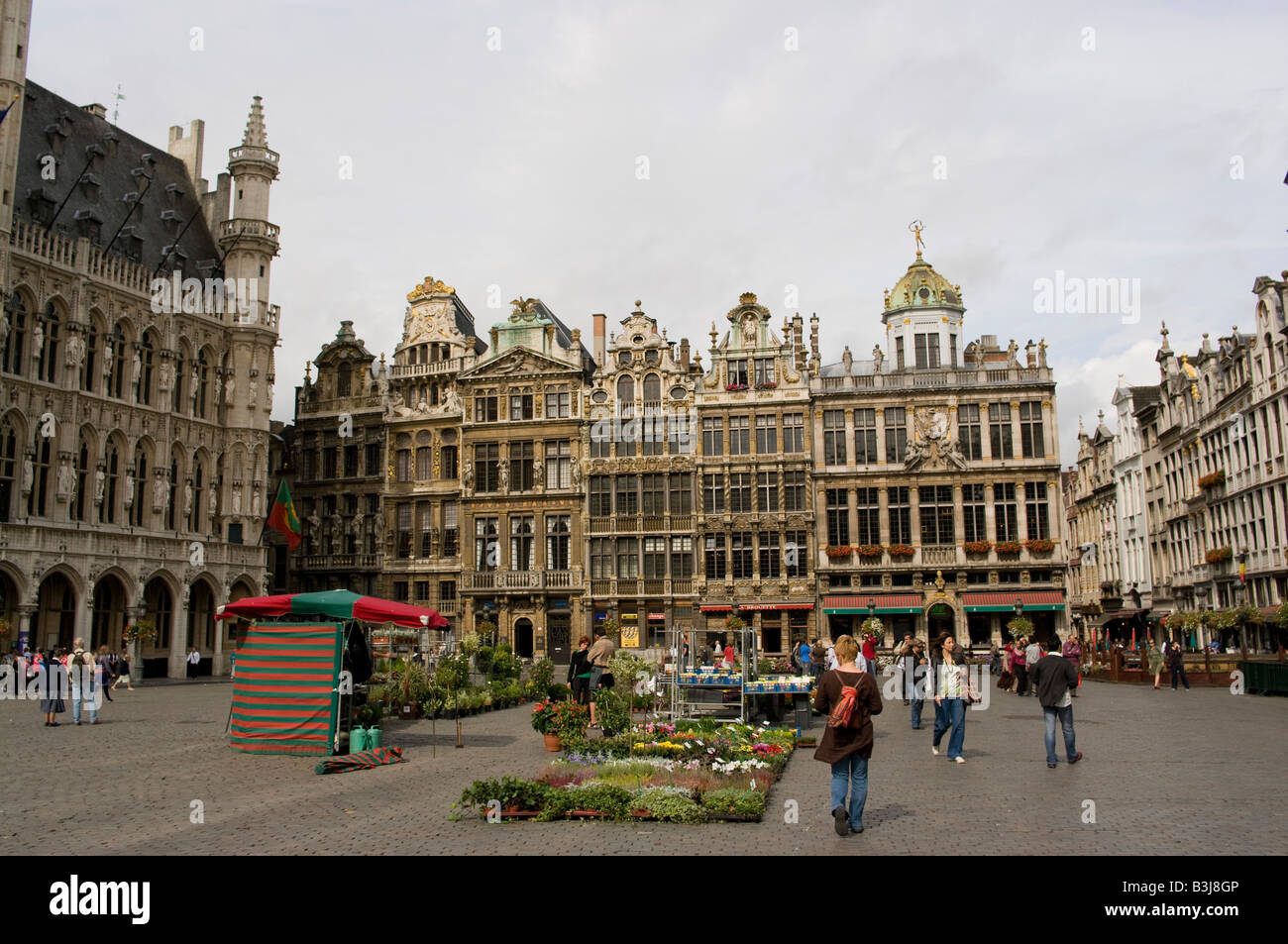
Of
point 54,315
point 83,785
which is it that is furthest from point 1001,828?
point 54,315

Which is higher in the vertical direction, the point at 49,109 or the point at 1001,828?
the point at 49,109

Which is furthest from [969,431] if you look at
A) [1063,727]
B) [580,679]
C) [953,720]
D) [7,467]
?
[7,467]

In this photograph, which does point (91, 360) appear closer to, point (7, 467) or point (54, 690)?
point (7, 467)

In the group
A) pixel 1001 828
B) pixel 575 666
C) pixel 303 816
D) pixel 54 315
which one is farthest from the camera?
pixel 54 315

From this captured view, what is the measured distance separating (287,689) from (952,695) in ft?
34.4

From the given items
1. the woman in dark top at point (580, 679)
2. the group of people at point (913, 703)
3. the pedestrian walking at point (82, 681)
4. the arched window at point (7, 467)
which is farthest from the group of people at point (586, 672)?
the arched window at point (7, 467)

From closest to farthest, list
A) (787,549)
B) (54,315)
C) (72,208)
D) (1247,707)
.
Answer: (1247,707) < (54,315) < (72,208) < (787,549)

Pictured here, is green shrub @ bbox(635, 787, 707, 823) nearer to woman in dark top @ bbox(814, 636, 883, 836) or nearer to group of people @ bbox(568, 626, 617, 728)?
woman in dark top @ bbox(814, 636, 883, 836)

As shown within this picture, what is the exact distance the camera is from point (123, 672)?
40.4 metres

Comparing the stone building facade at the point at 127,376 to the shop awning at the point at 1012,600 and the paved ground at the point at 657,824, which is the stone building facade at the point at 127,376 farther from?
the shop awning at the point at 1012,600

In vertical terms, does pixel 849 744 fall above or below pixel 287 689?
below

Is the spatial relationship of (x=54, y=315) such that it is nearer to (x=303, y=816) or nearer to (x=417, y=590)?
(x=417, y=590)

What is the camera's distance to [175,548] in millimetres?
45969

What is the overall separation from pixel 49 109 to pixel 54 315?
38.1ft
